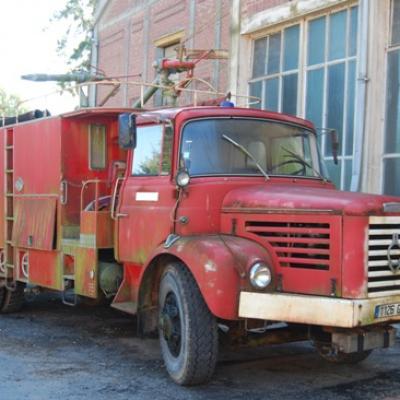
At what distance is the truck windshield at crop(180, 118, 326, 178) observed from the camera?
5979mm

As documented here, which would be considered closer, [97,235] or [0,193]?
[97,235]

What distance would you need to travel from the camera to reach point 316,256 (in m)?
5.11

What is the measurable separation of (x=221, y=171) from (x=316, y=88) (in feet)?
20.9

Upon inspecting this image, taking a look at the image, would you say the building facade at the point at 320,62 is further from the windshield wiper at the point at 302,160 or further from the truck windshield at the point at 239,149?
the truck windshield at the point at 239,149

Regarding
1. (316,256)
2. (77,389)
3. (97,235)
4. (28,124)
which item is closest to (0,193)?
(28,124)

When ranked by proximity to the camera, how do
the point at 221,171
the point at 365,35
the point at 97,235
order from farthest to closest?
the point at 365,35 < the point at 97,235 < the point at 221,171

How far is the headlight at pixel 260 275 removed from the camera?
5.10m

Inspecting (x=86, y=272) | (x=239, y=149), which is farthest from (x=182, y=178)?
(x=86, y=272)

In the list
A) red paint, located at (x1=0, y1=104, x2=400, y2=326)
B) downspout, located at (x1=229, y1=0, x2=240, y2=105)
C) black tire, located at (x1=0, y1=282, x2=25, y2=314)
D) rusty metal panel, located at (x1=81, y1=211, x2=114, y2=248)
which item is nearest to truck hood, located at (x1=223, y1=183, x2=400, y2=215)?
red paint, located at (x1=0, y1=104, x2=400, y2=326)

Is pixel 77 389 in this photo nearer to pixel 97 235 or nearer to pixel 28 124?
pixel 97 235

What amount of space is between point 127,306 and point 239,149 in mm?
1889

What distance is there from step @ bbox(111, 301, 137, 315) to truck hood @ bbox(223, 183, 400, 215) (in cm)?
141

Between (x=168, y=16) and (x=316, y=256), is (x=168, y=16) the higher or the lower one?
the higher one

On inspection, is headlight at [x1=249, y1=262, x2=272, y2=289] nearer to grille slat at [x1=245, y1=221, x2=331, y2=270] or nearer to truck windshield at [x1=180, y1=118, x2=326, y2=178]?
grille slat at [x1=245, y1=221, x2=331, y2=270]
